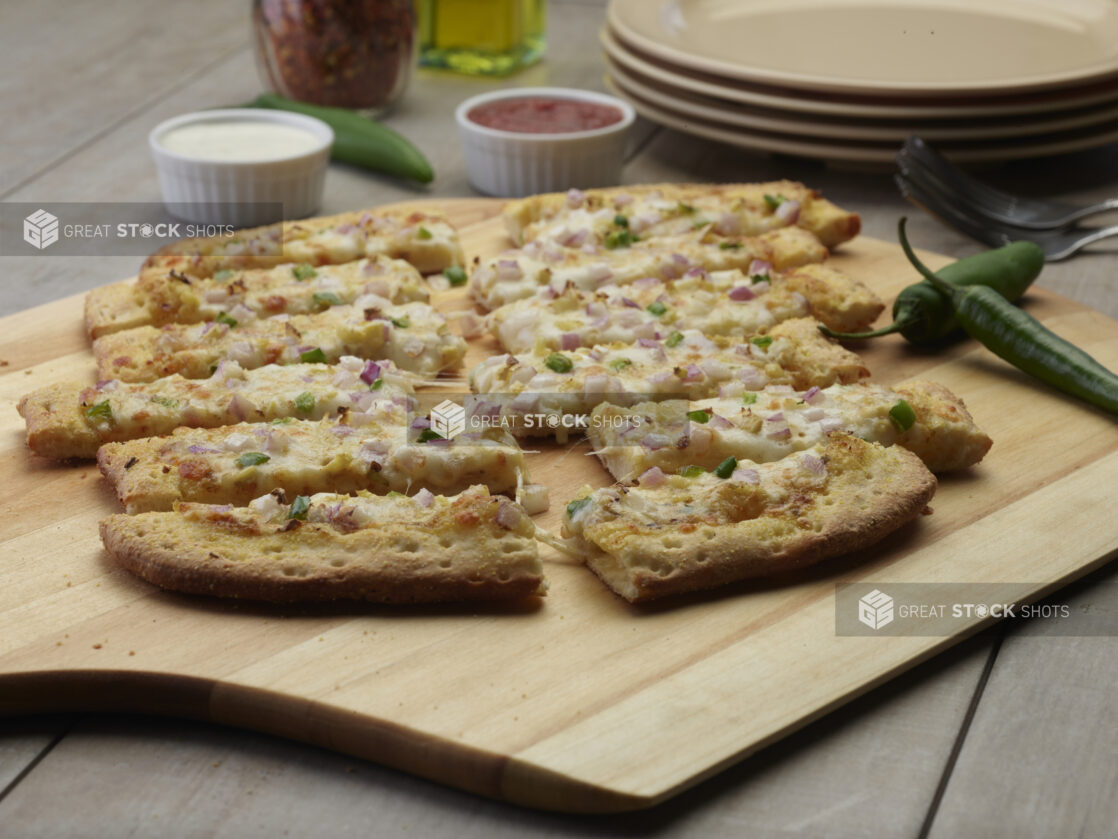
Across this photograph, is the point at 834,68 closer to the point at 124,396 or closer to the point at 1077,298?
the point at 1077,298

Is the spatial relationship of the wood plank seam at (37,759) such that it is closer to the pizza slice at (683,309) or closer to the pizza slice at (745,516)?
the pizza slice at (745,516)

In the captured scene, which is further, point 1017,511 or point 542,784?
point 1017,511

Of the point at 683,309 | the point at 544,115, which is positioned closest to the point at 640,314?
the point at 683,309

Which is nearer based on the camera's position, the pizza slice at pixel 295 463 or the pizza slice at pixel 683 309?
the pizza slice at pixel 295 463

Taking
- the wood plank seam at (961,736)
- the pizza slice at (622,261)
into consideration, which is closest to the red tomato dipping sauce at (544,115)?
the pizza slice at (622,261)

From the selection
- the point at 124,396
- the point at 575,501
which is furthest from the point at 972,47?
the point at 124,396
